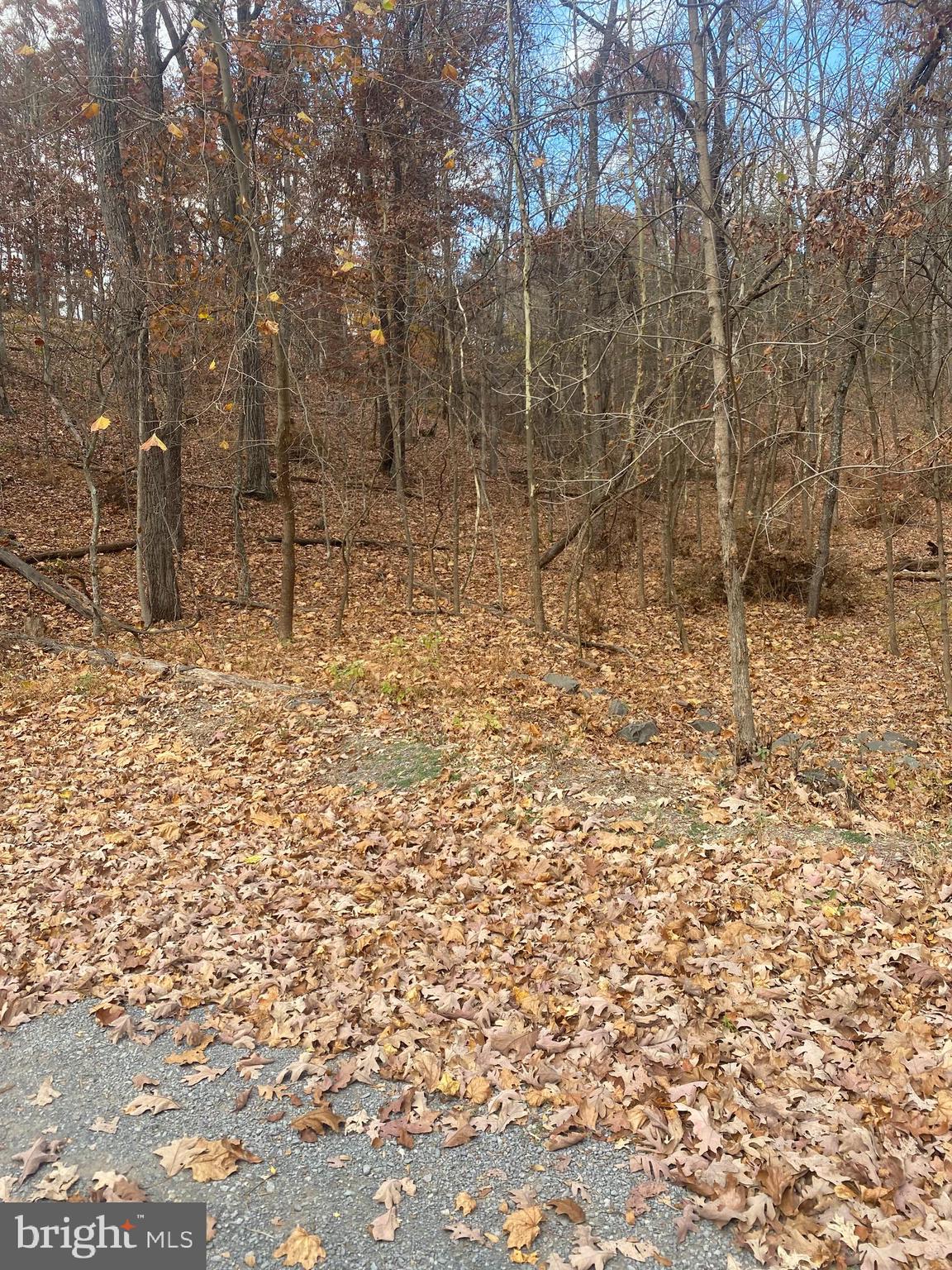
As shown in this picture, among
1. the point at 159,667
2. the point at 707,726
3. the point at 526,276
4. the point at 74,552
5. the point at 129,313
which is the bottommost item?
the point at 707,726

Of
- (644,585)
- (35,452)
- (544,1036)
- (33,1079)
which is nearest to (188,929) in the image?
(33,1079)

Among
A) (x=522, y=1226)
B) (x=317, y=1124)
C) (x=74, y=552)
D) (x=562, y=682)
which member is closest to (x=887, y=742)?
(x=562, y=682)

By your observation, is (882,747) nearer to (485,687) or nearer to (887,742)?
(887,742)

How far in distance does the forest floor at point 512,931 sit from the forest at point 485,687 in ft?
0.09

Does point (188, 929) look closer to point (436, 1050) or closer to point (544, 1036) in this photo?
point (436, 1050)

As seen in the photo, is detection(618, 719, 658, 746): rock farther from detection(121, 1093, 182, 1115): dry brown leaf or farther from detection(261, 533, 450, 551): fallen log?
detection(261, 533, 450, 551): fallen log

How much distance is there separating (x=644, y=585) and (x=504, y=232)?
A: 747cm

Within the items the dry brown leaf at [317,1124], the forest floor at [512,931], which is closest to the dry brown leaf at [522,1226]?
the forest floor at [512,931]

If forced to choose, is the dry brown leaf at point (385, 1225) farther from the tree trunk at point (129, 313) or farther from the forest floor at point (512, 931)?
the tree trunk at point (129, 313)

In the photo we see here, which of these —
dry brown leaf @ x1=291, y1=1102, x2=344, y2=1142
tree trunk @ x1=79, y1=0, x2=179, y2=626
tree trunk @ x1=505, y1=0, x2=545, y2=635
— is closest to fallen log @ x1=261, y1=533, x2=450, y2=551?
tree trunk @ x1=79, y1=0, x2=179, y2=626

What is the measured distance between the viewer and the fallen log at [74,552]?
12945 millimetres

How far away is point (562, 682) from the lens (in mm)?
9438

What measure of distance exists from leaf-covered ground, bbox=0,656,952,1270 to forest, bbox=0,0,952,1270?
0.08 feet

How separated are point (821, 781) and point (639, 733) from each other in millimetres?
1830
